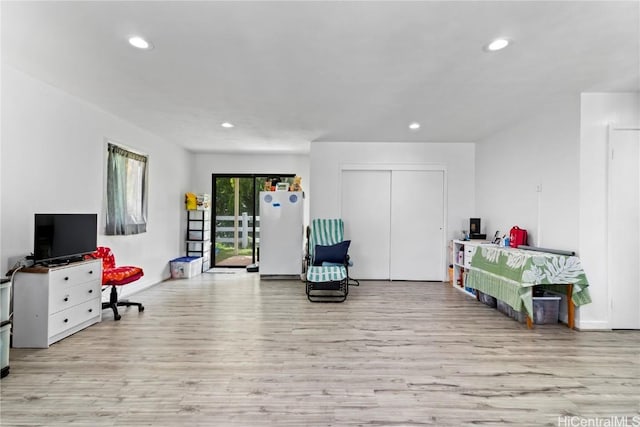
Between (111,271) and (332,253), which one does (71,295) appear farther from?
(332,253)

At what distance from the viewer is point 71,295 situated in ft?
9.64

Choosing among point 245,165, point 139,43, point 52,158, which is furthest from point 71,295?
point 245,165

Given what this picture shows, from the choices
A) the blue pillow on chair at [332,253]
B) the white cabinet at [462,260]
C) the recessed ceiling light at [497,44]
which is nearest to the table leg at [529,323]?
the white cabinet at [462,260]

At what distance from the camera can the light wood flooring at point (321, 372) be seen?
1828 millimetres

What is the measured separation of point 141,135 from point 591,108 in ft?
19.4

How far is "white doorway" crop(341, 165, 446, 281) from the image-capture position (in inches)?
216

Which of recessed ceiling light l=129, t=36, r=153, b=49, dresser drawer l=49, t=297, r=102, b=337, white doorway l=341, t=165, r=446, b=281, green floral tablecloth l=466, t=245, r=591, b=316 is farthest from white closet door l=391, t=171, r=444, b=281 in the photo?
dresser drawer l=49, t=297, r=102, b=337

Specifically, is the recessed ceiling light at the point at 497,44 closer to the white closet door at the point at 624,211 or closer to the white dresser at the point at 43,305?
the white closet door at the point at 624,211

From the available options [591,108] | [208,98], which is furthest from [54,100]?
[591,108]

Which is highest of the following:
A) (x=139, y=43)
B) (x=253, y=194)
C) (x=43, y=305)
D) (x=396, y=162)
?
(x=139, y=43)

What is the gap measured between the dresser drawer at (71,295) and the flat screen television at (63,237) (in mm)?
306

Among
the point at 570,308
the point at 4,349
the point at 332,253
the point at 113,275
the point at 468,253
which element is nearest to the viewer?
the point at 4,349

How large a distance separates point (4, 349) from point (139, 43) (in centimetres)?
247

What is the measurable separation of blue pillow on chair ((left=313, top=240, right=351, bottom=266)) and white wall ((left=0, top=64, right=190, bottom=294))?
9.24 feet
